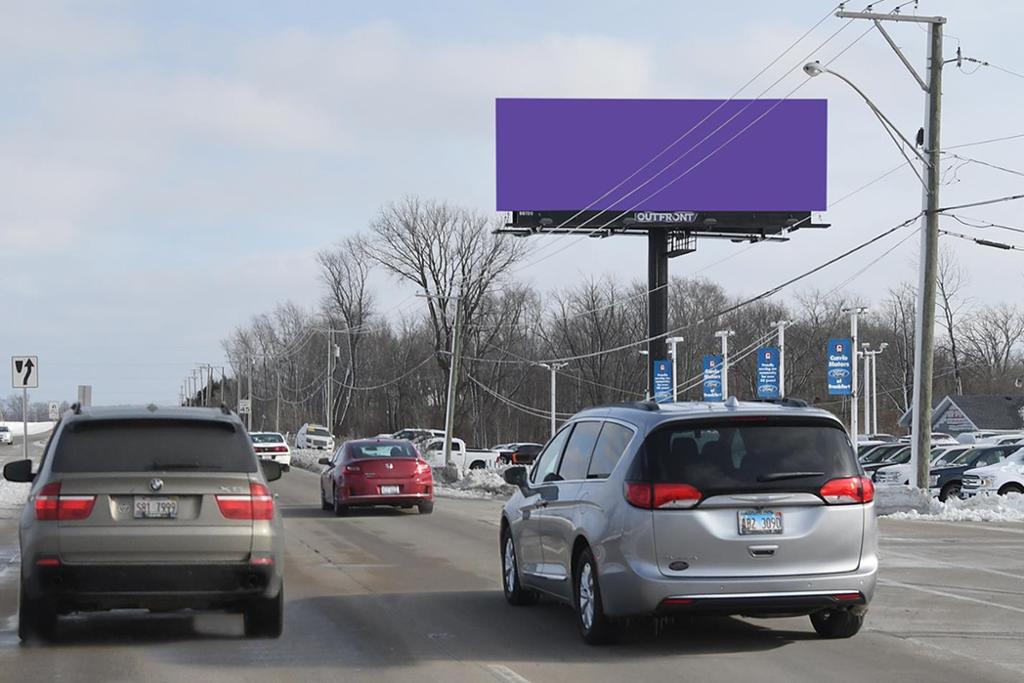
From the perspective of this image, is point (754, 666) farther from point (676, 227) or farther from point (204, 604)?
point (676, 227)

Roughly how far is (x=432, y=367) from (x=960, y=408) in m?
46.6

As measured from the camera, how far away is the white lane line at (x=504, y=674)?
8648 millimetres

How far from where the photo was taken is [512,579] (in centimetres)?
1233

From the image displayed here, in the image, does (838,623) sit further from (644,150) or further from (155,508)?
(644,150)

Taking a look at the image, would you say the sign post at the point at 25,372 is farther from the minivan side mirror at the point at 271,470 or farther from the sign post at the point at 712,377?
the sign post at the point at 712,377

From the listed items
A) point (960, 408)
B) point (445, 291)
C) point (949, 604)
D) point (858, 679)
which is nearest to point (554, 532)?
point (858, 679)

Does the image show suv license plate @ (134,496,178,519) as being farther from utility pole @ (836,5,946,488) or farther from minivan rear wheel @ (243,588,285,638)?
utility pole @ (836,5,946,488)

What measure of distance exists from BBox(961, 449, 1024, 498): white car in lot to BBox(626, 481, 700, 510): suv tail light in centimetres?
2321

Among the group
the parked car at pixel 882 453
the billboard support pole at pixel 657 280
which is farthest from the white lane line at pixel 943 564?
the billboard support pole at pixel 657 280

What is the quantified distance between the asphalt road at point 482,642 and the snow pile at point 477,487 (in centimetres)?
2070

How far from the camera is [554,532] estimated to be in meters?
11.0

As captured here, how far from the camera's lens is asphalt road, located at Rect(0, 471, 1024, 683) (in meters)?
8.92

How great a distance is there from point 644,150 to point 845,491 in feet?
Result: 162

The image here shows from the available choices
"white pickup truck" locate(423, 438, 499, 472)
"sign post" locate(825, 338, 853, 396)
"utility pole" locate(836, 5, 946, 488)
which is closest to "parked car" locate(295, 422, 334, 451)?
"white pickup truck" locate(423, 438, 499, 472)
